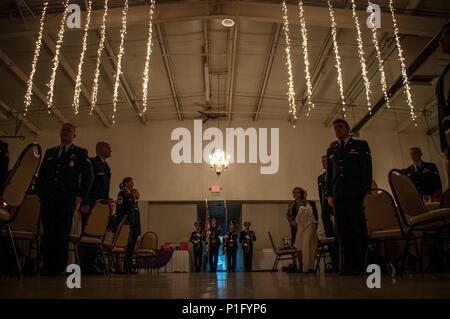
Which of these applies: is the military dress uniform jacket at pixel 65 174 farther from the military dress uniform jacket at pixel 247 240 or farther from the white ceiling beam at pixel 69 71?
the military dress uniform jacket at pixel 247 240

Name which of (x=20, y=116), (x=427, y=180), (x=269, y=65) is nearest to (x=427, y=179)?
(x=427, y=180)

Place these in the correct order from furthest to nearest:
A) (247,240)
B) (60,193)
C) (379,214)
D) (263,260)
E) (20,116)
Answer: (20,116)
(263,260)
(247,240)
(60,193)
(379,214)

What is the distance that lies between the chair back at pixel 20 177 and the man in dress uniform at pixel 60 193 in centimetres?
100

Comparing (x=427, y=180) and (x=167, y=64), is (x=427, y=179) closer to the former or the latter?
(x=427, y=180)

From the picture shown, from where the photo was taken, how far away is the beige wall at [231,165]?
1170cm

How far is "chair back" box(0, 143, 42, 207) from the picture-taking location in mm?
1982

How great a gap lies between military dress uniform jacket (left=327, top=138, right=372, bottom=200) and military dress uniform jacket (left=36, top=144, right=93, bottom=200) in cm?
226

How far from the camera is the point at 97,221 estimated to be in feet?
11.0

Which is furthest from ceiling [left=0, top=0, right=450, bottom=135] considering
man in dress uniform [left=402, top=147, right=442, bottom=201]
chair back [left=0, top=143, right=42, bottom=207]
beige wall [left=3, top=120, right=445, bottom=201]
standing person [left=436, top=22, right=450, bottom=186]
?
chair back [left=0, top=143, right=42, bottom=207]

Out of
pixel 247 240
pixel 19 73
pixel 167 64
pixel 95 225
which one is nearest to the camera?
pixel 95 225

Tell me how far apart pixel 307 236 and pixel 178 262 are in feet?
19.8
